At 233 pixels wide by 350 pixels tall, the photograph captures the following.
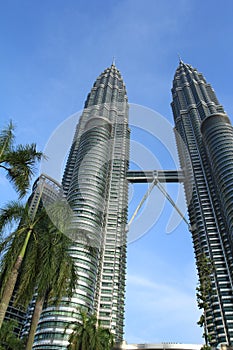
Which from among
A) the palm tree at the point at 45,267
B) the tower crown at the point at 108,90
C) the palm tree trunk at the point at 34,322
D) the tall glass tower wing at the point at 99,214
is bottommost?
the palm tree trunk at the point at 34,322

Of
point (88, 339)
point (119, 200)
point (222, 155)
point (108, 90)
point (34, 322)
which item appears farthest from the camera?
point (108, 90)

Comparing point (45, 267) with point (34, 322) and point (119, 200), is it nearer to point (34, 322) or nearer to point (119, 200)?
point (34, 322)

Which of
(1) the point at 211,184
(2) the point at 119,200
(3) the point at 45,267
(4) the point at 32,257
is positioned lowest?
(3) the point at 45,267

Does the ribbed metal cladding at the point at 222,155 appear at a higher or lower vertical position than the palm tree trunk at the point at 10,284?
higher

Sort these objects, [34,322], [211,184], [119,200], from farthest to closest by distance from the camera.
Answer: [211,184]
[119,200]
[34,322]

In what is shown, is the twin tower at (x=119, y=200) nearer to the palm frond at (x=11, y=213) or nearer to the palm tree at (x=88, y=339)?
the palm tree at (x=88, y=339)

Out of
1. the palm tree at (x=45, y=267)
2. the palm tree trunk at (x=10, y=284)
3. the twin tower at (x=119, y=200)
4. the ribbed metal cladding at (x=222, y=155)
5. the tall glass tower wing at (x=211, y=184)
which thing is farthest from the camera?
the ribbed metal cladding at (x=222, y=155)

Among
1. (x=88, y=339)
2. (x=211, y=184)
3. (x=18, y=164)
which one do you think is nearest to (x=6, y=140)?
(x=18, y=164)

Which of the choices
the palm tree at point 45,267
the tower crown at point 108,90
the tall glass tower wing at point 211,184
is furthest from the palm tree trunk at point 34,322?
the tower crown at point 108,90

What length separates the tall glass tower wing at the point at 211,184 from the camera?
97562 millimetres

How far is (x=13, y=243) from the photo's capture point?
570 inches

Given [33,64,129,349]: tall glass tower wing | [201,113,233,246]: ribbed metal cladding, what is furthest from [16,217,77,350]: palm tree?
[201,113,233,246]: ribbed metal cladding

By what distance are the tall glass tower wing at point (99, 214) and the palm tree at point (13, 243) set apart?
52592 mm

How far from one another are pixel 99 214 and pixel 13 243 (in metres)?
94.4
